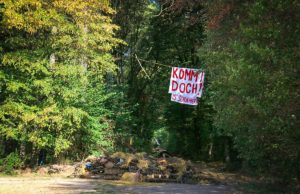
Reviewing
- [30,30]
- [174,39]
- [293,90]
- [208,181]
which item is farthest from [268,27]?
[174,39]

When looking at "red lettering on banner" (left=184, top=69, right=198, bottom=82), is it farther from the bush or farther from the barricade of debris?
the bush

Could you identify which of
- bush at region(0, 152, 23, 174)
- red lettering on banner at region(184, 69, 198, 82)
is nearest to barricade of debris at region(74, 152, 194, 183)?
bush at region(0, 152, 23, 174)

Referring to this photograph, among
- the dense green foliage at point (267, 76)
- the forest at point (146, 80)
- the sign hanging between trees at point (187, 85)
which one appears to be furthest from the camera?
the sign hanging between trees at point (187, 85)

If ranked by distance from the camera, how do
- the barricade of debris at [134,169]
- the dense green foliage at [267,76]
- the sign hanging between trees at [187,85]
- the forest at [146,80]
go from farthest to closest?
the sign hanging between trees at [187,85] → the barricade of debris at [134,169] → the forest at [146,80] → the dense green foliage at [267,76]

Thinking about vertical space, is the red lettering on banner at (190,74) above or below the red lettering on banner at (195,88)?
above

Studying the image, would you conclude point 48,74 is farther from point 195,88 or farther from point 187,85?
point 195,88

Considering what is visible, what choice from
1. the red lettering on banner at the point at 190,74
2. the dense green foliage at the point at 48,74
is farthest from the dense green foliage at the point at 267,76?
the dense green foliage at the point at 48,74

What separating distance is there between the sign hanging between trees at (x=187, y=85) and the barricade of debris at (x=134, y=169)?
2769 millimetres

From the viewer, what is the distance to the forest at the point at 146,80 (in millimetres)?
8719

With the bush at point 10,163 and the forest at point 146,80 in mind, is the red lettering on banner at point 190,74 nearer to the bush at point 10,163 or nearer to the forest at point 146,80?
the forest at point 146,80

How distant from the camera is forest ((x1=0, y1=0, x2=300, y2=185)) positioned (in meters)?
8.72

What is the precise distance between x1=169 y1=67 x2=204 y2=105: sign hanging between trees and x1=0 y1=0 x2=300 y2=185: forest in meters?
0.91

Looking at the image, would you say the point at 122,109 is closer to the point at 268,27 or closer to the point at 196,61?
the point at 196,61

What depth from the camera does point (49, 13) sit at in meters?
18.1
